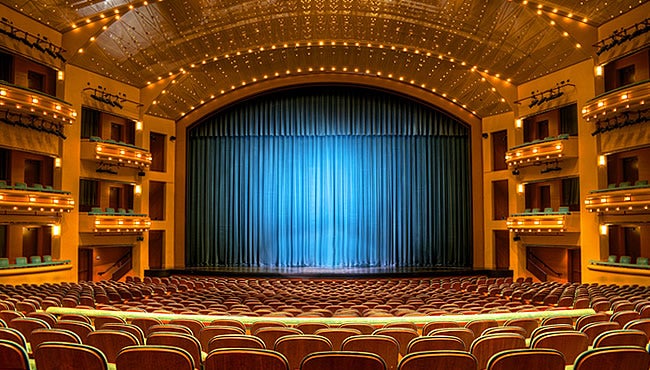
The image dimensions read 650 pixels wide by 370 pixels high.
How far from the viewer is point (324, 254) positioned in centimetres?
2586

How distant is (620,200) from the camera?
1580 centimetres

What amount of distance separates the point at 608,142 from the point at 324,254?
44.8 ft

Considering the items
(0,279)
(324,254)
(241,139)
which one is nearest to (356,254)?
(324,254)

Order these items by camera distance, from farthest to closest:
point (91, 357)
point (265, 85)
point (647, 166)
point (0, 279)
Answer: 1. point (265, 85)
2. point (647, 166)
3. point (0, 279)
4. point (91, 357)

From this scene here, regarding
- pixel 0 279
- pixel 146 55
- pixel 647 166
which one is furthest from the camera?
pixel 146 55

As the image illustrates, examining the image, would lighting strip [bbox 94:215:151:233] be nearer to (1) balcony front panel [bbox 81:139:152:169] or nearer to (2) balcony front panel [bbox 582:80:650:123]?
(1) balcony front panel [bbox 81:139:152:169]

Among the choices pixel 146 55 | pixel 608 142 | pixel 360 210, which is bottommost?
pixel 360 210

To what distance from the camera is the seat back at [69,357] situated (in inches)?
112

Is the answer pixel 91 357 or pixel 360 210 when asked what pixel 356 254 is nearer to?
pixel 360 210

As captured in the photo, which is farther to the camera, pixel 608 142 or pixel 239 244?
pixel 239 244

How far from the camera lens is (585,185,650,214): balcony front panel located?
15.2 metres

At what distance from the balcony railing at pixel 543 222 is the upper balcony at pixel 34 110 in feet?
55.0

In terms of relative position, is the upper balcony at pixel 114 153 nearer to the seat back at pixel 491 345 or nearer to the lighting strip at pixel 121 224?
the lighting strip at pixel 121 224

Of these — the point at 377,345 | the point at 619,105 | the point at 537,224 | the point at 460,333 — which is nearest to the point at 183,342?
the point at 377,345
